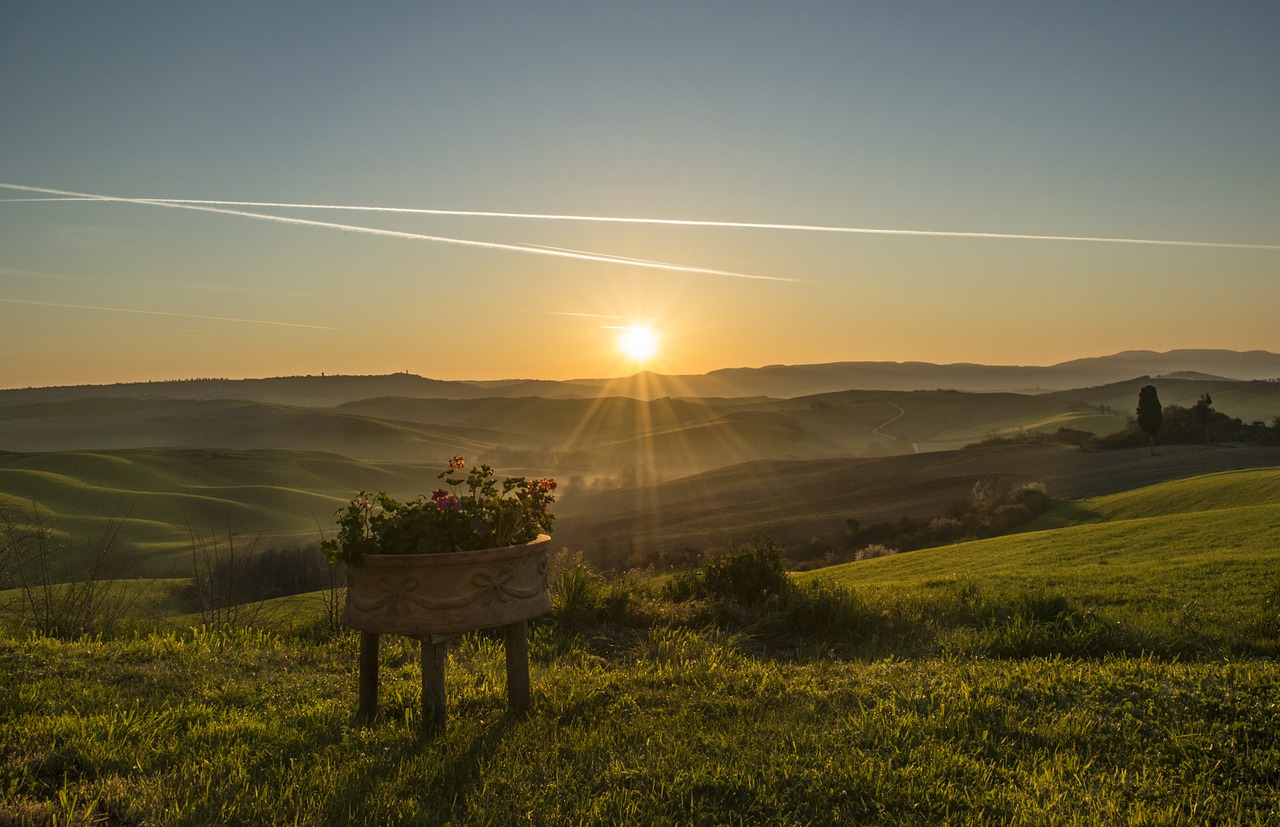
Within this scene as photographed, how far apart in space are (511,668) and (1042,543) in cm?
1804

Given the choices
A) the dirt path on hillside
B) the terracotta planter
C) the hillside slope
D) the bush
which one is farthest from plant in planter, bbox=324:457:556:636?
the dirt path on hillside

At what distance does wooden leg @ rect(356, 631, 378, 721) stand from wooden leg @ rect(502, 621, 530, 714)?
2.88 feet

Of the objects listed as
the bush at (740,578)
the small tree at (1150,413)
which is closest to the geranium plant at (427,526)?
the bush at (740,578)

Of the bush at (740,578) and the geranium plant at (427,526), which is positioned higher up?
the geranium plant at (427,526)

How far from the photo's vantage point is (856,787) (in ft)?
12.7

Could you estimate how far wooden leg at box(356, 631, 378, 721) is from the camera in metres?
5.34

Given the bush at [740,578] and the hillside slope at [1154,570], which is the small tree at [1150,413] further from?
the bush at [740,578]

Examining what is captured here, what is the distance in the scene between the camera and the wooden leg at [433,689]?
4941 millimetres

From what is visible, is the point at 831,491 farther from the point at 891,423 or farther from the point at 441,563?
the point at 891,423

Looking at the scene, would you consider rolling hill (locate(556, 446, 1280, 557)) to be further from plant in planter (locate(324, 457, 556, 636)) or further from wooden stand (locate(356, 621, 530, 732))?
plant in planter (locate(324, 457, 556, 636))

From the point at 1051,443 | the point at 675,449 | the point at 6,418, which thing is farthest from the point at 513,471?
the point at 6,418

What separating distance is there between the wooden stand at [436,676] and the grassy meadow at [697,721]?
13 cm

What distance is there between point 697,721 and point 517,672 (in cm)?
120

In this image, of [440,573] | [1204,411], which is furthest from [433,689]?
[1204,411]
